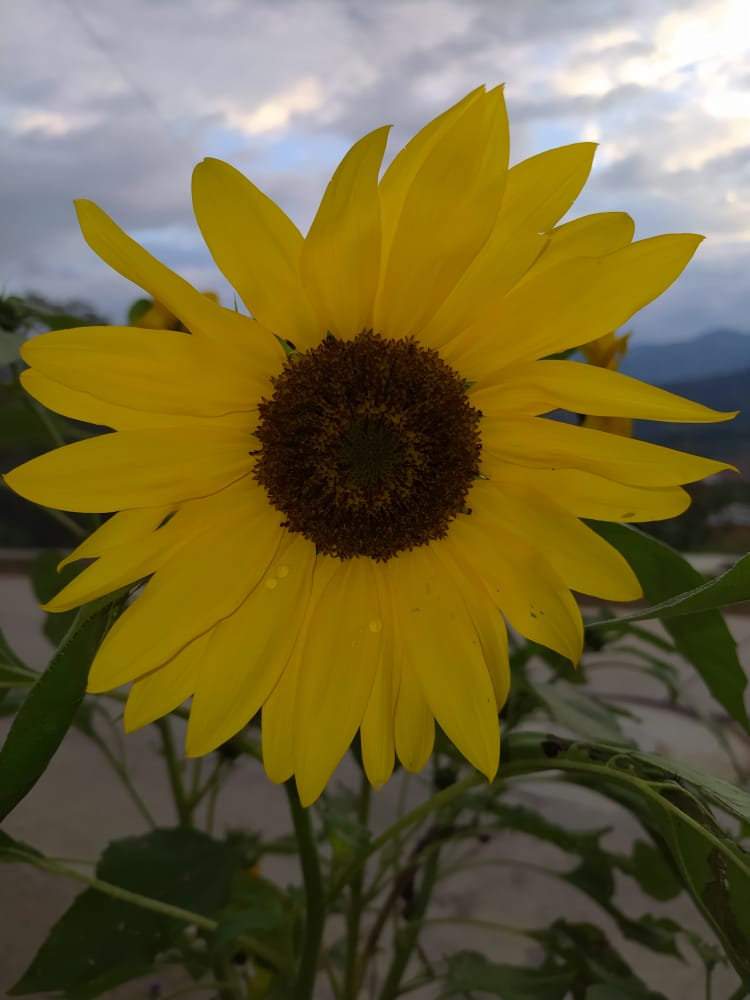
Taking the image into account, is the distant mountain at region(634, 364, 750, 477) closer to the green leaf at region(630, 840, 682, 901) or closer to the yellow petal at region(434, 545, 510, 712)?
the green leaf at region(630, 840, 682, 901)

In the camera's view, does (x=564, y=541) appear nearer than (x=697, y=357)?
Yes

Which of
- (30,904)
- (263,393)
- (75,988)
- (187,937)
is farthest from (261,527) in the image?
(30,904)

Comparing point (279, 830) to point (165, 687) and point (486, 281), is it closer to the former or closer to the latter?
point (165, 687)

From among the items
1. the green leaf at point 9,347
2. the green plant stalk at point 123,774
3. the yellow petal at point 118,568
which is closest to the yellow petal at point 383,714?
the yellow petal at point 118,568

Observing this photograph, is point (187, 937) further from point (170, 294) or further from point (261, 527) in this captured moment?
point (170, 294)

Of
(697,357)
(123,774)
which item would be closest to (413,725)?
(123,774)

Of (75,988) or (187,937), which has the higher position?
(75,988)

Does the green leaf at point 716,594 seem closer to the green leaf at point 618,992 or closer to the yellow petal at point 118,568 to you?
the yellow petal at point 118,568
